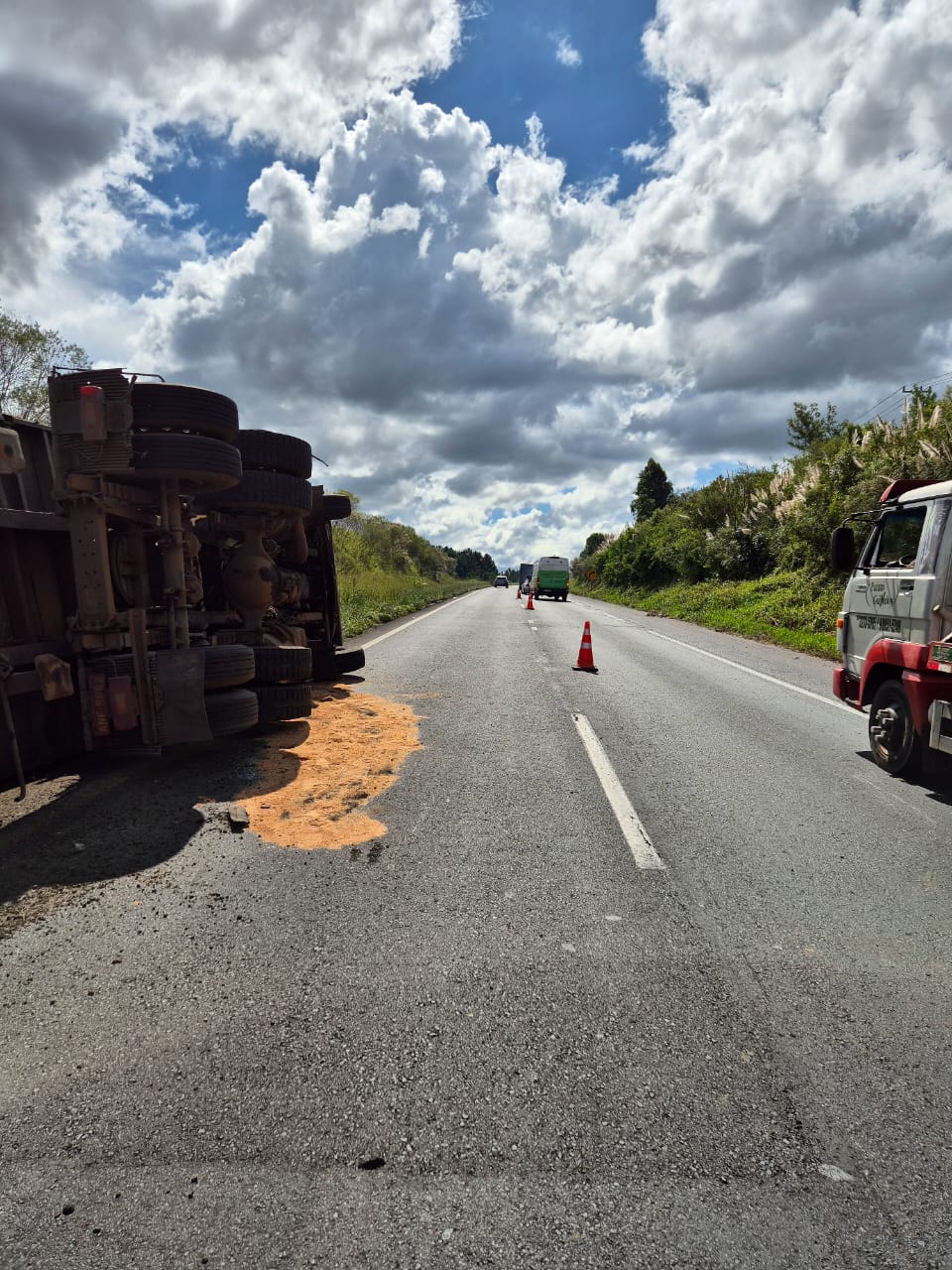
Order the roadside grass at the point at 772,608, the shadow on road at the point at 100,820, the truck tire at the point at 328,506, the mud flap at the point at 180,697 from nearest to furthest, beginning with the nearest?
1. the shadow on road at the point at 100,820
2. the mud flap at the point at 180,697
3. the truck tire at the point at 328,506
4. the roadside grass at the point at 772,608

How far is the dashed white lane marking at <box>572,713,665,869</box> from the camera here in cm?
411

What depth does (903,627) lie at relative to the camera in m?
5.88

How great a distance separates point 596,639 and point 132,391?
13.2 m

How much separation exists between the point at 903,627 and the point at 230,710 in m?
5.62

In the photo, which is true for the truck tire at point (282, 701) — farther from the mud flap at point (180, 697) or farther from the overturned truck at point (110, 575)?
the mud flap at point (180, 697)

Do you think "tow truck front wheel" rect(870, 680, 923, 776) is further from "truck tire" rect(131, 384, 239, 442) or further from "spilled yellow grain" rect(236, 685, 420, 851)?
"truck tire" rect(131, 384, 239, 442)

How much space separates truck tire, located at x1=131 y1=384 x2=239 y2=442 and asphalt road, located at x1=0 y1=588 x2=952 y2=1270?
272 centimetres

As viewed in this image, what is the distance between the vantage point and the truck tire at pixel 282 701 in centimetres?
644

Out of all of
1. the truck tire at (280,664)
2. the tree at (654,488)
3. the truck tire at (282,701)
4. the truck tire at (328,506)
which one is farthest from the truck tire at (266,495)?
the tree at (654,488)

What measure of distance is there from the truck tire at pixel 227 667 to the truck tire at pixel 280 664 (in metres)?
0.44

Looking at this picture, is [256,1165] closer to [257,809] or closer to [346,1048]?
[346,1048]

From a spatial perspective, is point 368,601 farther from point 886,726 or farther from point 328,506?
point 886,726

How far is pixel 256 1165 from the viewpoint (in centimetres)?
196

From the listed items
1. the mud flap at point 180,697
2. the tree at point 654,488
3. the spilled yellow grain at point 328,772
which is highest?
the tree at point 654,488
